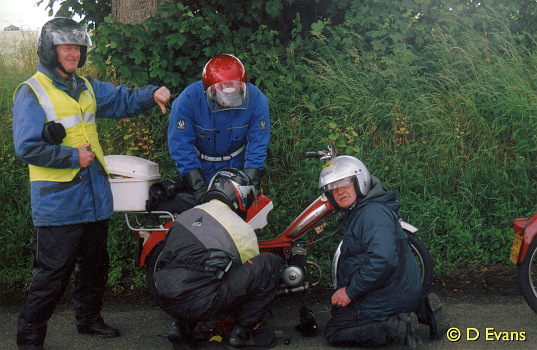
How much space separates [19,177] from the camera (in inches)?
240

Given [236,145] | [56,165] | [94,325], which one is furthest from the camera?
[236,145]

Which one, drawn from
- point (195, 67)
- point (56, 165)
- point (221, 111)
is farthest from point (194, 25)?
point (56, 165)

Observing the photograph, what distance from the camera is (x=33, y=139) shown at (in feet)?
12.3

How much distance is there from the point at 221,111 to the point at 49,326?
84.7 inches

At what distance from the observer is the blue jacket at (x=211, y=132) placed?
4523 mm

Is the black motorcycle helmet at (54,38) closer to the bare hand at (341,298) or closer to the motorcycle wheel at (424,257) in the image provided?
the bare hand at (341,298)

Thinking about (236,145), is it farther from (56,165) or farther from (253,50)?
(253,50)

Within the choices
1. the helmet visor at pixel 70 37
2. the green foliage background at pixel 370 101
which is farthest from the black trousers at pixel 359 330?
the helmet visor at pixel 70 37

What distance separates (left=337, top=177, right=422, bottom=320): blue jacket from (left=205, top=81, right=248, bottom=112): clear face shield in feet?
3.90

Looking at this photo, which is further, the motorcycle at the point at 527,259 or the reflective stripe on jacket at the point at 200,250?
the motorcycle at the point at 527,259

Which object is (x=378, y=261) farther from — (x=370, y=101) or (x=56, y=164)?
(x=370, y=101)

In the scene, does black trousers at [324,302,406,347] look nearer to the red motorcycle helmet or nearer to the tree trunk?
the red motorcycle helmet

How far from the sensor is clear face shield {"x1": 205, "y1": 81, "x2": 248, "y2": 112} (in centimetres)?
428

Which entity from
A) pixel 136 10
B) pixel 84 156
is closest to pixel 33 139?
pixel 84 156
